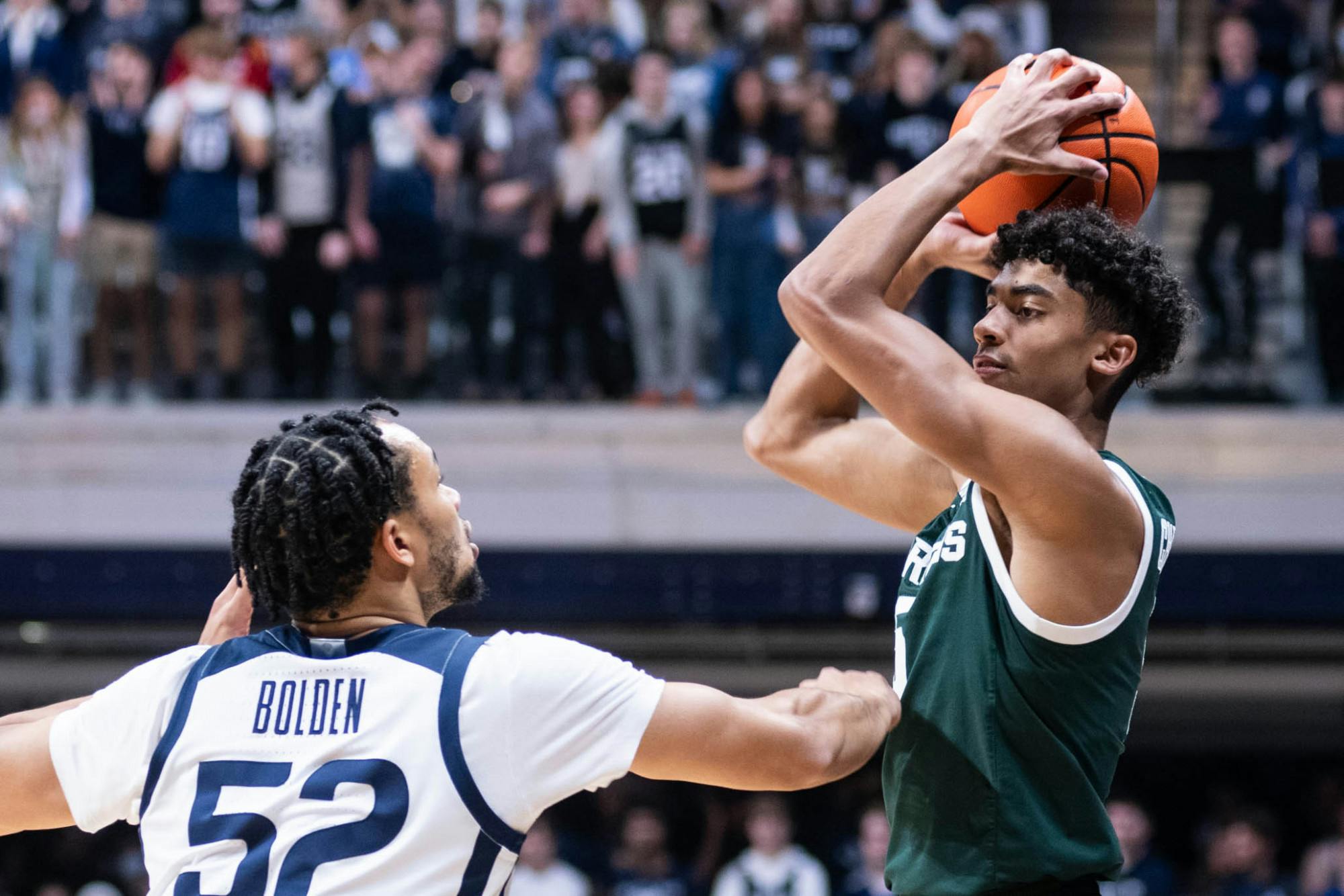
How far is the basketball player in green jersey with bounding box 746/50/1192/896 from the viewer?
2.57 m

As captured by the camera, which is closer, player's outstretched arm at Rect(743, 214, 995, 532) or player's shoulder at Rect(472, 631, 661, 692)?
player's shoulder at Rect(472, 631, 661, 692)

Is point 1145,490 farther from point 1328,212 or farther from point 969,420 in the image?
point 1328,212

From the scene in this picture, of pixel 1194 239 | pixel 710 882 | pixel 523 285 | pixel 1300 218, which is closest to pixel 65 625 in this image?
Answer: pixel 523 285

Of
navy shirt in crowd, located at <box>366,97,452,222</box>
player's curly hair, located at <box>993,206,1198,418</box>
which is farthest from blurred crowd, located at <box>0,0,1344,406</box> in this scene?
player's curly hair, located at <box>993,206,1198,418</box>

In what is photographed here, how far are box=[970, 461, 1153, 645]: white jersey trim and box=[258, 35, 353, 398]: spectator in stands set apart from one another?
6460 millimetres

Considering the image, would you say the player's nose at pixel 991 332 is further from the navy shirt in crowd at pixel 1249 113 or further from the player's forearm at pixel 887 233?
the navy shirt in crowd at pixel 1249 113

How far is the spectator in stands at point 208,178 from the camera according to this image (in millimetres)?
8445

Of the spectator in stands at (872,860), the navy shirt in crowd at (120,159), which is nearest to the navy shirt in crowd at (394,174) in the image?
the navy shirt in crowd at (120,159)

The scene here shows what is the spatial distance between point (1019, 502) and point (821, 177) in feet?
19.3

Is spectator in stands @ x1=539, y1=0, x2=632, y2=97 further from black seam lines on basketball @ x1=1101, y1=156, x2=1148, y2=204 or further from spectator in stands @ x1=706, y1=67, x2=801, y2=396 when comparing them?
black seam lines on basketball @ x1=1101, y1=156, x2=1148, y2=204

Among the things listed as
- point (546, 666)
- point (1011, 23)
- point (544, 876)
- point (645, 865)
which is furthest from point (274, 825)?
point (1011, 23)

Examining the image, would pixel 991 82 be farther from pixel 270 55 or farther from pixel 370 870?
pixel 270 55

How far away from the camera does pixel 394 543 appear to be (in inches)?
101

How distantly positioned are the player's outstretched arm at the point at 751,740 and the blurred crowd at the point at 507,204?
19.2 ft
